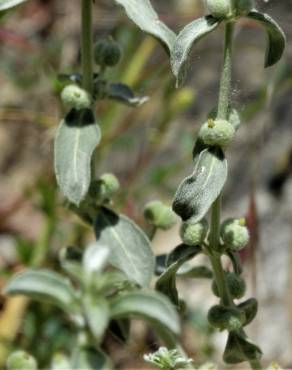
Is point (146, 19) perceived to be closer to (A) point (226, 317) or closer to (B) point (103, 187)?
(B) point (103, 187)

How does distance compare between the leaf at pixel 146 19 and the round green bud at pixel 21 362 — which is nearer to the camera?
the round green bud at pixel 21 362

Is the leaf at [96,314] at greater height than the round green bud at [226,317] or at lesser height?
lesser

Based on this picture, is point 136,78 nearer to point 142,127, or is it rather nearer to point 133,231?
point 142,127

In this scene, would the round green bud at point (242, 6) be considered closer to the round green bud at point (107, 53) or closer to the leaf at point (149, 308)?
the round green bud at point (107, 53)

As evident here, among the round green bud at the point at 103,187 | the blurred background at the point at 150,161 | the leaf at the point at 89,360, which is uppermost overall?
the blurred background at the point at 150,161

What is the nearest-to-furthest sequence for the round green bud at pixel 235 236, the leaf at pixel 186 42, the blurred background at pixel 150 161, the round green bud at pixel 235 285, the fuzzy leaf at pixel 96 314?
the fuzzy leaf at pixel 96 314 → the leaf at pixel 186 42 → the round green bud at pixel 235 236 → the round green bud at pixel 235 285 → the blurred background at pixel 150 161

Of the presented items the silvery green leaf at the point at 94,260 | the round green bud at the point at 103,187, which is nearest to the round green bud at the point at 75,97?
the round green bud at the point at 103,187
